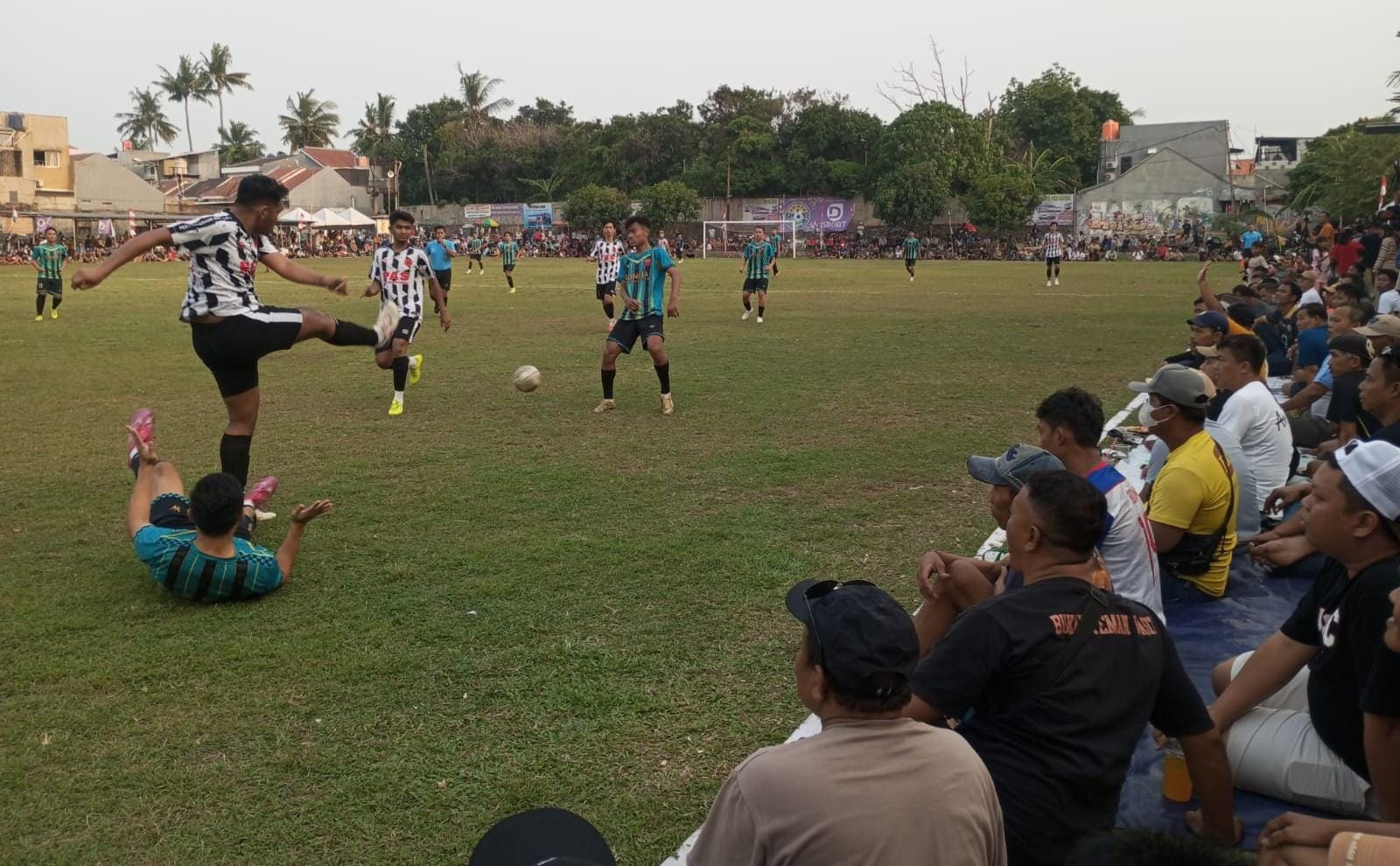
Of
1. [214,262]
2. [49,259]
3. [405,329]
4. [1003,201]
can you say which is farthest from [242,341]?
[1003,201]

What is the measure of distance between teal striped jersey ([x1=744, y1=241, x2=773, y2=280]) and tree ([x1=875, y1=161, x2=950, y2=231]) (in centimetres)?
4168

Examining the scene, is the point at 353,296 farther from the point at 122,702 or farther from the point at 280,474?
the point at 122,702

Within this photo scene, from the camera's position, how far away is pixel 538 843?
252cm

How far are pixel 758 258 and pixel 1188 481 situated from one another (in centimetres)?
1749

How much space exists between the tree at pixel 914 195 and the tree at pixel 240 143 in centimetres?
6190

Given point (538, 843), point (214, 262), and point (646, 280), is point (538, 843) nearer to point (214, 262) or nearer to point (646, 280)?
point (214, 262)

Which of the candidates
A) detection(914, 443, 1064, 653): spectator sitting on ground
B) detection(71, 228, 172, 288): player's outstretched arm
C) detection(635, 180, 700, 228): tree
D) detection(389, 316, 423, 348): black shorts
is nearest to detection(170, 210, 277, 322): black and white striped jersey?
detection(71, 228, 172, 288): player's outstretched arm

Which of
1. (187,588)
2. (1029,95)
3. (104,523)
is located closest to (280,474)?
(104,523)

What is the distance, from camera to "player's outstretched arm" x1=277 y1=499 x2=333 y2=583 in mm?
5809

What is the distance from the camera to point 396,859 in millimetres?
3525

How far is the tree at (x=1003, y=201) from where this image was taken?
199ft

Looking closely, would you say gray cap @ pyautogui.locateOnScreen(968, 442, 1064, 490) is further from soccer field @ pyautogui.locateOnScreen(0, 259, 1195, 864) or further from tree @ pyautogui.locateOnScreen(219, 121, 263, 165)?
tree @ pyautogui.locateOnScreen(219, 121, 263, 165)

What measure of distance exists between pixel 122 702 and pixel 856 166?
65.6 metres

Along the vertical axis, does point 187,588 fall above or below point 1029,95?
below
